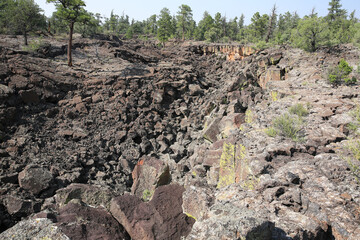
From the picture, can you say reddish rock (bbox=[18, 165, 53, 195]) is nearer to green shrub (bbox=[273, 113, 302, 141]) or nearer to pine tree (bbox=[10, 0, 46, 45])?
green shrub (bbox=[273, 113, 302, 141])

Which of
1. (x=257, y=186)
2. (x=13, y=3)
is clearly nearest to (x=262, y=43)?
(x=257, y=186)

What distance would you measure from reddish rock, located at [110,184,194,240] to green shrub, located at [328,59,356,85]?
32.1 ft

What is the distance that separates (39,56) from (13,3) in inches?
465

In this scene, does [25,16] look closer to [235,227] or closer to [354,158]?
[235,227]

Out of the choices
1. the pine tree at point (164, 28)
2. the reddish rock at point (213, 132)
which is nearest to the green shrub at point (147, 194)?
the reddish rock at point (213, 132)

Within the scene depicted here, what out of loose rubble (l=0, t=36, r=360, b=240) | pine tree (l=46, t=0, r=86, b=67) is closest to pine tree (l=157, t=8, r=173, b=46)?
loose rubble (l=0, t=36, r=360, b=240)

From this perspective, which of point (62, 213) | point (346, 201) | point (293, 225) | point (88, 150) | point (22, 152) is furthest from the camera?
point (88, 150)

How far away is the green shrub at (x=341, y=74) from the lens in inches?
392

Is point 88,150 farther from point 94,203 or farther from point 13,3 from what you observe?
point 13,3

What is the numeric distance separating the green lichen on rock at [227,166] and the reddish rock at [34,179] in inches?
304

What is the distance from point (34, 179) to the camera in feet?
30.1

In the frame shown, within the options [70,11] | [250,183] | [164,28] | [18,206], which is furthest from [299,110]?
[164,28]

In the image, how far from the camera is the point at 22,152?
433 inches

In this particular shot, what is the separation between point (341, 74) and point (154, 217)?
436 inches
